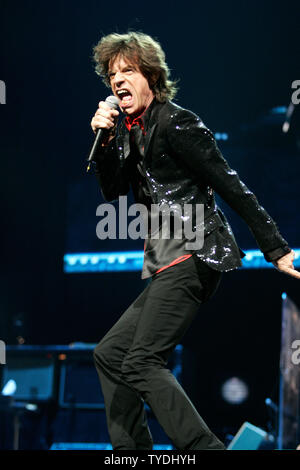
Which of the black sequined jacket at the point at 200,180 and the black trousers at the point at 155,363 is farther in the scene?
the black sequined jacket at the point at 200,180

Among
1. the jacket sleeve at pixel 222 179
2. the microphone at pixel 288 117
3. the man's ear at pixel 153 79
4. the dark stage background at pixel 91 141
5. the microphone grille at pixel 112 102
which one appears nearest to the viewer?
the jacket sleeve at pixel 222 179

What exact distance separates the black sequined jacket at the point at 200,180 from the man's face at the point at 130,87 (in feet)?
0.25

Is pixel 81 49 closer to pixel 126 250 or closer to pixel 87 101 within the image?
pixel 87 101

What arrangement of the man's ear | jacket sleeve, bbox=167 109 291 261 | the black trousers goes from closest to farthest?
the black trousers → jacket sleeve, bbox=167 109 291 261 → the man's ear

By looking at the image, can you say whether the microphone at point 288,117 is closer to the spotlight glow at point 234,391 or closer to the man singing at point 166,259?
the spotlight glow at point 234,391

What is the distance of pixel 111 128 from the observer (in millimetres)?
1992

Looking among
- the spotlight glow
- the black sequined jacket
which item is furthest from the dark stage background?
the black sequined jacket

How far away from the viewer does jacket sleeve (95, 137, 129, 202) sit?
6.71 feet

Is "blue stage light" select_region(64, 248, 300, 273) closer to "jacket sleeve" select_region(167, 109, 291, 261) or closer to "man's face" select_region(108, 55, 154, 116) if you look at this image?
"man's face" select_region(108, 55, 154, 116)

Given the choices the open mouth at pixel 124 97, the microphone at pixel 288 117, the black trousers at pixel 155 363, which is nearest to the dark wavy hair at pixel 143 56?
the open mouth at pixel 124 97

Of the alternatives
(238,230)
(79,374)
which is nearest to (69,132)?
(238,230)

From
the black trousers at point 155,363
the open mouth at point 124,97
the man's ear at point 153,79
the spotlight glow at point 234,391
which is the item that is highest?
the man's ear at point 153,79

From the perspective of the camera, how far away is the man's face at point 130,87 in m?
2.07

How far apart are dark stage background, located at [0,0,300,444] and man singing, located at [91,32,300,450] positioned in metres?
3.62
